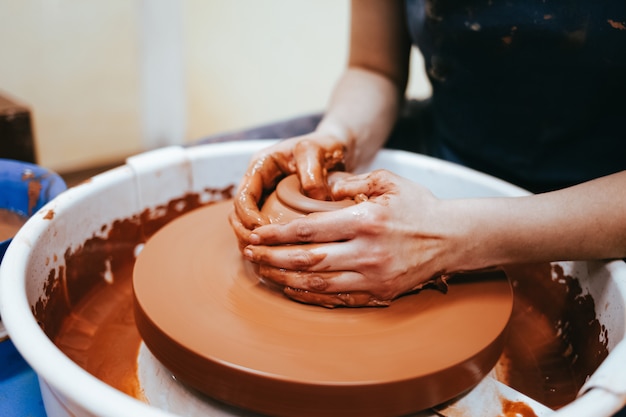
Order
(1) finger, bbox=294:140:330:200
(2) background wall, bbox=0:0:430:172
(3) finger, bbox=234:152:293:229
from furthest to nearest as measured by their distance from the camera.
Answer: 1. (2) background wall, bbox=0:0:430:172
2. (1) finger, bbox=294:140:330:200
3. (3) finger, bbox=234:152:293:229

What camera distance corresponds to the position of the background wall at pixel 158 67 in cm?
294

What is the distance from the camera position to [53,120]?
3.17 meters

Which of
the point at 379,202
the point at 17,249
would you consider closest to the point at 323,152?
the point at 379,202

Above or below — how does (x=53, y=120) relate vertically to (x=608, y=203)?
below

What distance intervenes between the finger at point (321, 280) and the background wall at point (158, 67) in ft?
7.42

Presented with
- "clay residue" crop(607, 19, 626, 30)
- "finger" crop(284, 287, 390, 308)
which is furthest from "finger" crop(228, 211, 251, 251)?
"clay residue" crop(607, 19, 626, 30)

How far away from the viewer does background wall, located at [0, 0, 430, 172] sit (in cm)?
294

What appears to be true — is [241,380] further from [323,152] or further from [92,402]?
[323,152]

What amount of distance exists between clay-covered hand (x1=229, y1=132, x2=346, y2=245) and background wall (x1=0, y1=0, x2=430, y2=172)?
187 cm

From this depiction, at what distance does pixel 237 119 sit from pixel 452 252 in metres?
2.73

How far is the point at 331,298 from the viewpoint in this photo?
847 millimetres

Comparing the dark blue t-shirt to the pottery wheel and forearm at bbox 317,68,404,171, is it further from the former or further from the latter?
the pottery wheel

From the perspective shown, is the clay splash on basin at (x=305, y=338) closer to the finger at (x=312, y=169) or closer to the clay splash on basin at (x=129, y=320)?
the finger at (x=312, y=169)

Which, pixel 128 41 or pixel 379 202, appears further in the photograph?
pixel 128 41
